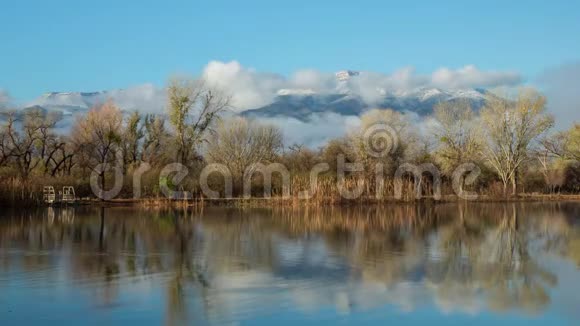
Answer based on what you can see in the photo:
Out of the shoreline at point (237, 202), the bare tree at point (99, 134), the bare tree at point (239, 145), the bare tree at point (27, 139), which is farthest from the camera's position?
the bare tree at point (239, 145)

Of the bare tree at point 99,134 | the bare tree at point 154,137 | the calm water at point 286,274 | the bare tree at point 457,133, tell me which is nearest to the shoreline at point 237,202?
the bare tree at point 99,134

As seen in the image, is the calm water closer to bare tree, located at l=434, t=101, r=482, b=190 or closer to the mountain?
bare tree, located at l=434, t=101, r=482, b=190

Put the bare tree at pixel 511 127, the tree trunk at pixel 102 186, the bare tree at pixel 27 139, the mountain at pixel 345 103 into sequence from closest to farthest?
the tree trunk at pixel 102 186
the bare tree at pixel 27 139
the bare tree at pixel 511 127
the mountain at pixel 345 103

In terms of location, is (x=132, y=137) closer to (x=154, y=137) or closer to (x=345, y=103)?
(x=154, y=137)

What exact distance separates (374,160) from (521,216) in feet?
48.2

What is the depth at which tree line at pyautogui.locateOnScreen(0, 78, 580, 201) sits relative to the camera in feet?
111

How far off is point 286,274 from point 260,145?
29.2 m

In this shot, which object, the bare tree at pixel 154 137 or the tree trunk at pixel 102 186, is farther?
the bare tree at pixel 154 137

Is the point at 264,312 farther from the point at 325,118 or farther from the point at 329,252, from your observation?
the point at 325,118

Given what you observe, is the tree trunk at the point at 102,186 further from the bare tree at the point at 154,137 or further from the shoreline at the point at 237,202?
the bare tree at the point at 154,137

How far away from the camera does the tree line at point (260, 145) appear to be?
33750 millimetres

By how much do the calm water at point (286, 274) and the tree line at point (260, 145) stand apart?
43.2 ft

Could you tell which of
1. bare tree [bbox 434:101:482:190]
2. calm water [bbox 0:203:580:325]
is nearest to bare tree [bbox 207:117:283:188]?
bare tree [bbox 434:101:482:190]

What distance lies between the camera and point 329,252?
43.2 feet
